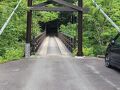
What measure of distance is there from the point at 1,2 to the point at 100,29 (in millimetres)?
15944

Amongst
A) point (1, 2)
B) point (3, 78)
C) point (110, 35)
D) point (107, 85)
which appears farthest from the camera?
point (110, 35)

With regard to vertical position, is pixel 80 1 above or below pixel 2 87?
above

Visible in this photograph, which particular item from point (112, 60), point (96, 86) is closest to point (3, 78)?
point (96, 86)

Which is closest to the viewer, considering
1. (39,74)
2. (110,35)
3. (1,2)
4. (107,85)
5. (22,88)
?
(22,88)

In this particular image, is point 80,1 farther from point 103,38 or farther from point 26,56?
point 103,38

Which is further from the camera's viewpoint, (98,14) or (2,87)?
(98,14)

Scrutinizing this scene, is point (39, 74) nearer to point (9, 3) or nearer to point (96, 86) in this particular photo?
point (96, 86)

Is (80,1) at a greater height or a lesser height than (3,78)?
greater

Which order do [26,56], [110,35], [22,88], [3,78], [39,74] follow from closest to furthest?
[22,88], [3,78], [39,74], [26,56], [110,35]

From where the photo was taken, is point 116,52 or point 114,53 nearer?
point 116,52

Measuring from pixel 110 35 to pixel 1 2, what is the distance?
586 inches

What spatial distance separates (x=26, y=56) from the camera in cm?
2025

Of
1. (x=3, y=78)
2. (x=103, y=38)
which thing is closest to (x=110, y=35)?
(x=103, y=38)

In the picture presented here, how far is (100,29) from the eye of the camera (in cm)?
3584
